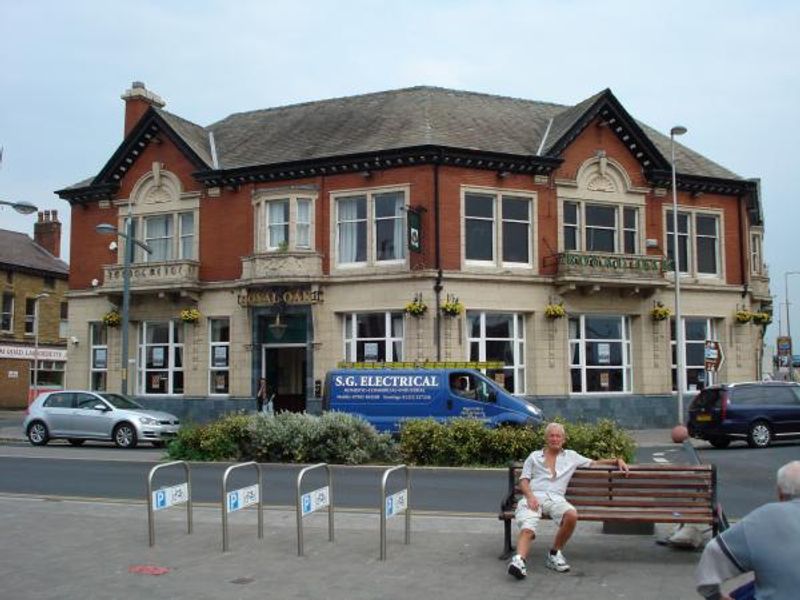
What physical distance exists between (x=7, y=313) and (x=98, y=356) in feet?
65.9

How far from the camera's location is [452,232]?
2662 cm

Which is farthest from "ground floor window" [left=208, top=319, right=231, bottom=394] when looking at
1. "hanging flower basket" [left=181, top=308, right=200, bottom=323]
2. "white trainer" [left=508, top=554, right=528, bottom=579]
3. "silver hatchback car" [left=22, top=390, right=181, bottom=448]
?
"white trainer" [left=508, top=554, right=528, bottom=579]

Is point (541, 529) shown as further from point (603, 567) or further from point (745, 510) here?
point (745, 510)

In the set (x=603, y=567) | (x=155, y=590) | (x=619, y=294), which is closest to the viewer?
(x=155, y=590)

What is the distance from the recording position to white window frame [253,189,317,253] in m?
28.0

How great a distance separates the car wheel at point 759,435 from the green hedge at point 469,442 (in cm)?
792

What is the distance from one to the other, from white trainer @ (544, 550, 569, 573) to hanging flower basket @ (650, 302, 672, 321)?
22108mm

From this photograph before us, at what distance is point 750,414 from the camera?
21719 millimetres

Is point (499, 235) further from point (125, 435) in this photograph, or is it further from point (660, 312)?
point (125, 435)

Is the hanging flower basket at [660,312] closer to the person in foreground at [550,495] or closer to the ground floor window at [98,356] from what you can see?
the ground floor window at [98,356]

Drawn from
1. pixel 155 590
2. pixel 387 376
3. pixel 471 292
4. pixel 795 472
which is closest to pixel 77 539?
pixel 155 590

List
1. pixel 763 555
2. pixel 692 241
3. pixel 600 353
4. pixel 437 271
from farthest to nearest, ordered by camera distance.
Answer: pixel 692 241
pixel 600 353
pixel 437 271
pixel 763 555

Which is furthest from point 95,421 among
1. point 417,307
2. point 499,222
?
point 499,222

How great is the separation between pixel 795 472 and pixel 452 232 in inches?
891
